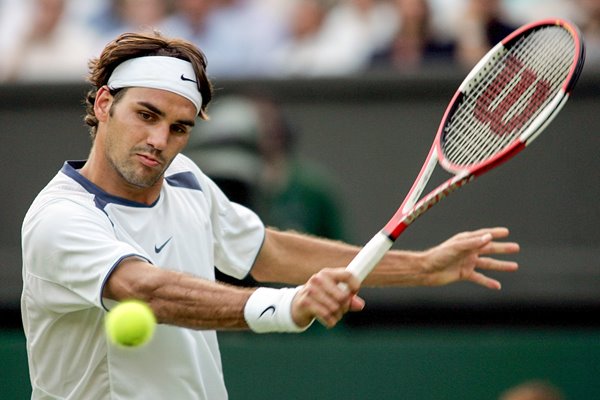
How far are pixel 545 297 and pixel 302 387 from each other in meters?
2.01

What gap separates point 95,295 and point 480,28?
5563mm

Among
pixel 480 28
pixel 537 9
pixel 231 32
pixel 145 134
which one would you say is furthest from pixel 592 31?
pixel 145 134

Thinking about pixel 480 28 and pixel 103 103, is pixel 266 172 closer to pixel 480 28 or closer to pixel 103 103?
pixel 480 28

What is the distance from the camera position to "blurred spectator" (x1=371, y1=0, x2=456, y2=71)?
922 centimetres

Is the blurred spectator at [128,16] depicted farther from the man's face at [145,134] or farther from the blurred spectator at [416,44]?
the man's face at [145,134]

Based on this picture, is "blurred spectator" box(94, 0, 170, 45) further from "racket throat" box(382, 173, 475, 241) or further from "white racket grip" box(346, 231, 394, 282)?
"white racket grip" box(346, 231, 394, 282)

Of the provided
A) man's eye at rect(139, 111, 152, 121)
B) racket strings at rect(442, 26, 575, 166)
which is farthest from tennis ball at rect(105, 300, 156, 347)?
racket strings at rect(442, 26, 575, 166)

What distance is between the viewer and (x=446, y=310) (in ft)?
30.0

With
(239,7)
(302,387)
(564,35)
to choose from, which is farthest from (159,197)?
(239,7)

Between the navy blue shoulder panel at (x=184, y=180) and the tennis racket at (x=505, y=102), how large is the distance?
827mm

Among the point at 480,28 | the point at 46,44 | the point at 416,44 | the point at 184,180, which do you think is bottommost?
the point at 46,44

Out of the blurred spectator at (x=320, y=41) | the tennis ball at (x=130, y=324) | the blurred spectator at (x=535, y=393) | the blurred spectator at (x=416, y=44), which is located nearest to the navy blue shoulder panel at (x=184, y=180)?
the tennis ball at (x=130, y=324)

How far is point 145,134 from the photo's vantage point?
4551 millimetres

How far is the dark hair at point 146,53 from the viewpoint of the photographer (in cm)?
477
